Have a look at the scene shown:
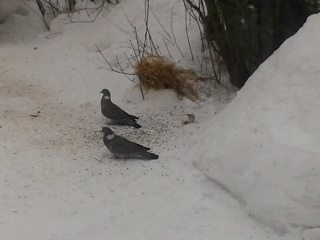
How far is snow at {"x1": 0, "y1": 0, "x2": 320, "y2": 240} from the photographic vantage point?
3.66 metres

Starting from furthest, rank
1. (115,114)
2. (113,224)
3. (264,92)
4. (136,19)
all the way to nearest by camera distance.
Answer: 1. (136,19)
2. (115,114)
3. (264,92)
4. (113,224)

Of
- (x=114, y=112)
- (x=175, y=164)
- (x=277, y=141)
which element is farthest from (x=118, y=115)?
(x=277, y=141)

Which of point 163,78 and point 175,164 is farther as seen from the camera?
point 163,78

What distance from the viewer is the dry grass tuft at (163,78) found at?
5.66m

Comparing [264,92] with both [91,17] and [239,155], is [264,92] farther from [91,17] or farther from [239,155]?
[91,17]

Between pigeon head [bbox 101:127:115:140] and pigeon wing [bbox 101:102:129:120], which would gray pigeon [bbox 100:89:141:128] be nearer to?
pigeon wing [bbox 101:102:129:120]

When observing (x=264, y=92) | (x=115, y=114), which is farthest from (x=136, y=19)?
(x=264, y=92)

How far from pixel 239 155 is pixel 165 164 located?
0.69m

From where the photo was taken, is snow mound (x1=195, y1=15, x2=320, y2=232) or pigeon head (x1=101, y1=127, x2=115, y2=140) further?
pigeon head (x1=101, y1=127, x2=115, y2=140)

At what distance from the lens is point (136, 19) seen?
7.29 metres

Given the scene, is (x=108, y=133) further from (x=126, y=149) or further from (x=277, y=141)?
(x=277, y=141)

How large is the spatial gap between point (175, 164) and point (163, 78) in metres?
1.43

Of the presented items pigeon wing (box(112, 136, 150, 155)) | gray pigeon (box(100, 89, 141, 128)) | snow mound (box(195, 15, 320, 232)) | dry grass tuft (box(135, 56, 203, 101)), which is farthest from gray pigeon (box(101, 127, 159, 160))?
dry grass tuft (box(135, 56, 203, 101))

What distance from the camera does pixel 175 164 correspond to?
176 inches
